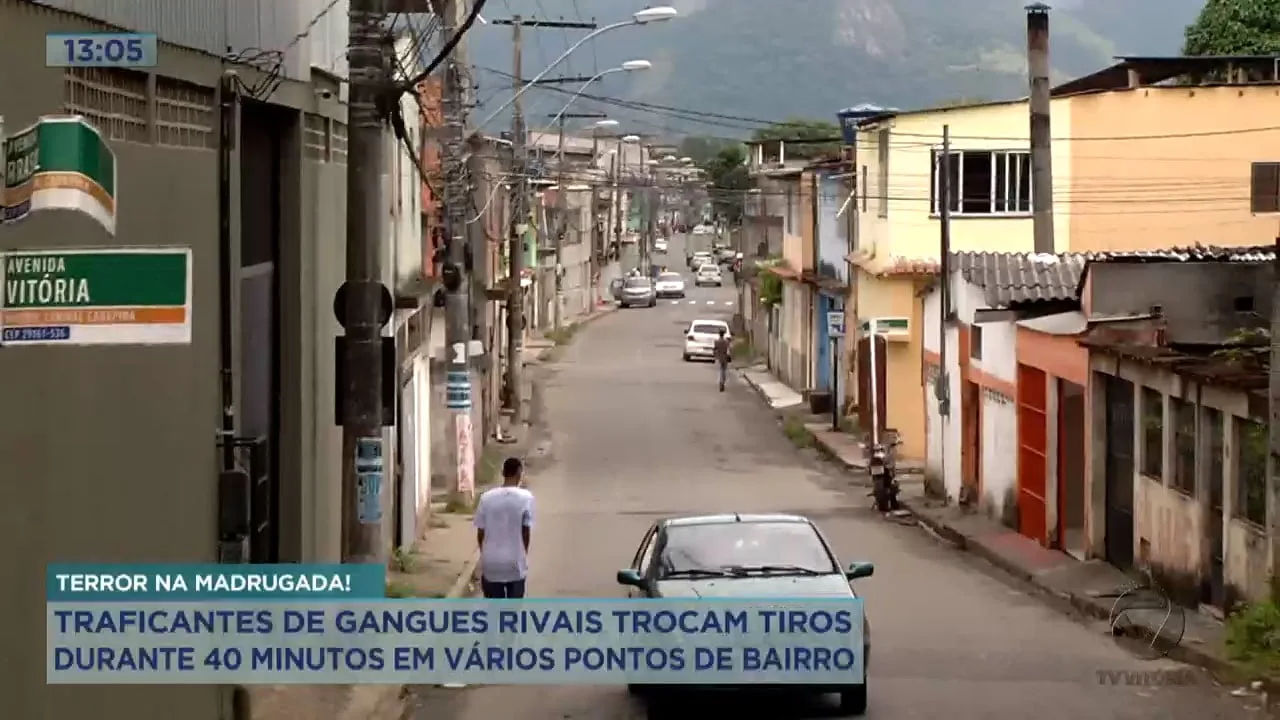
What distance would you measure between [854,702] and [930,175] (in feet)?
97.8

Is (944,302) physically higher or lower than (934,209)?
lower

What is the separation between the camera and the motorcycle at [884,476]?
102 feet

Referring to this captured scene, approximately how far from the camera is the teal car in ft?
44.5

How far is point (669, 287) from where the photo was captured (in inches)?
4407

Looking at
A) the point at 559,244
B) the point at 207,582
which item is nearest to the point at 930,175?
the point at 207,582

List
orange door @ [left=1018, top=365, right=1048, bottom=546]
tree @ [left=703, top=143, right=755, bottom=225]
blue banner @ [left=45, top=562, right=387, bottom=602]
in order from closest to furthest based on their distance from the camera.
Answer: blue banner @ [left=45, top=562, right=387, bottom=602], orange door @ [left=1018, top=365, right=1048, bottom=546], tree @ [left=703, top=143, right=755, bottom=225]

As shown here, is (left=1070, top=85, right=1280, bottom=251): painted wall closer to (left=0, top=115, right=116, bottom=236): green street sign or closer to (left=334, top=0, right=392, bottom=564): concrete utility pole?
(left=334, top=0, right=392, bottom=564): concrete utility pole

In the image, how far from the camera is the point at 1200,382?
707 inches

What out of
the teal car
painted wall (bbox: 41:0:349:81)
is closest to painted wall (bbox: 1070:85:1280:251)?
painted wall (bbox: 41:0:349:81)

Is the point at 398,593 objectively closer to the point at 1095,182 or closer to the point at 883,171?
the point at 1095,182

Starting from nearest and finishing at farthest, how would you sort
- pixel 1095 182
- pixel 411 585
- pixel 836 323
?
1. pixel 411 585
2. pixel 1095 182
3. pixel 836 323

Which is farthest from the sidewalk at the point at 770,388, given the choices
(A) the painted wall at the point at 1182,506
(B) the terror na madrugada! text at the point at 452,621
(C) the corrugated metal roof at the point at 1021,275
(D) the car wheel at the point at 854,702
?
(D) the car wheel at the point at 854,702

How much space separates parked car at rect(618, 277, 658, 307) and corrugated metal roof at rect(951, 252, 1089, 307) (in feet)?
242

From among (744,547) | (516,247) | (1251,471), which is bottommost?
(744,547)
